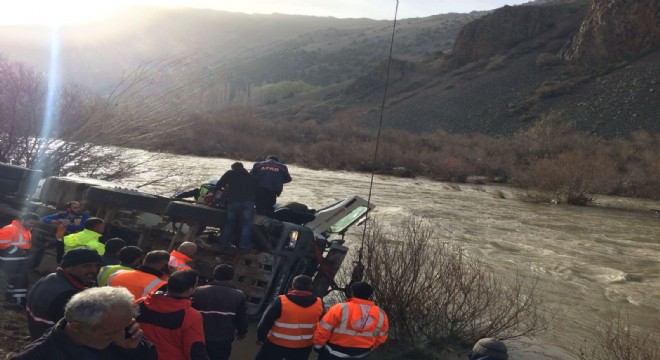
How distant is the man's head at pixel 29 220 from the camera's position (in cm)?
781

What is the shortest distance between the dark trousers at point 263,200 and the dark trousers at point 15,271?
2.97 metres

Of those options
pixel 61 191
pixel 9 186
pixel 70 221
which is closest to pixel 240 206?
pixel 70 221

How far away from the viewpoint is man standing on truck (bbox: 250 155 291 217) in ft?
25.9

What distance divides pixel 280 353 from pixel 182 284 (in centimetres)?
149

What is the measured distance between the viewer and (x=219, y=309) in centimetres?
462

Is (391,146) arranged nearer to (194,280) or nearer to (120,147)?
(120,147)

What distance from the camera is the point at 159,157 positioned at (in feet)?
51.5

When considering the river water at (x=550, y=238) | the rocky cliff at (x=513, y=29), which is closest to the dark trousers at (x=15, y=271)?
the river water at (x=550, y=238)

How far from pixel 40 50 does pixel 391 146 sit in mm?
125959

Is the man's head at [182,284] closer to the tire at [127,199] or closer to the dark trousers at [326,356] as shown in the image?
the dark trousers at [326,356]

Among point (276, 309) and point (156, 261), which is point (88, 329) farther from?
point (276, 309)

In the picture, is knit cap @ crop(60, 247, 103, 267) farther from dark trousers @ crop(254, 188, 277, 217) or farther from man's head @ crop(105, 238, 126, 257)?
dark trousers @ crop(254, 188, 277, 217)

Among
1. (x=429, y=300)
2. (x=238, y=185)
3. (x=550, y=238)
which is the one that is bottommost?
(x=429, y=300)

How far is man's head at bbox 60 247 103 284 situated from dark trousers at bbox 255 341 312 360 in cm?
164
